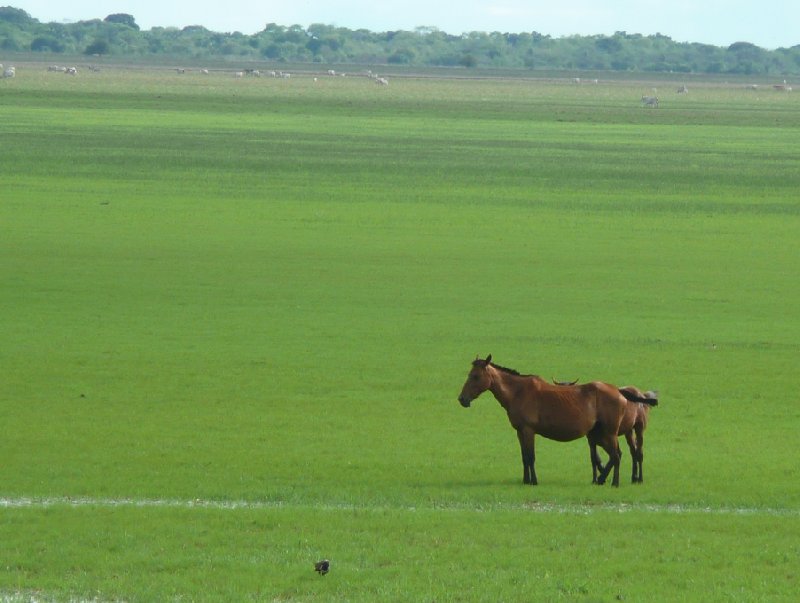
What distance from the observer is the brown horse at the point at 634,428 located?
537 inches

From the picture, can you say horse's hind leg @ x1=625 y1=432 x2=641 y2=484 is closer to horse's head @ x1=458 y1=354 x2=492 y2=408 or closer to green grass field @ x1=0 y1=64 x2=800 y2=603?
green grass field @ x1=0 y1=64 x2=800 y2=603

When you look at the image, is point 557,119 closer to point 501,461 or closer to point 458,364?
point 458,364

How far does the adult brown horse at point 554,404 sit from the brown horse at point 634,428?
87 millimetres

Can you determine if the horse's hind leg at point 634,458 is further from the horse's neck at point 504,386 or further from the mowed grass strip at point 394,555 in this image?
the mowed grass strip at point 394,555

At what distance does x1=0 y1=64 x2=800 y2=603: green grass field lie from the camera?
11227 millimetres

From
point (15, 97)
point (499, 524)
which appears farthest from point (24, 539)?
point (15, 97)

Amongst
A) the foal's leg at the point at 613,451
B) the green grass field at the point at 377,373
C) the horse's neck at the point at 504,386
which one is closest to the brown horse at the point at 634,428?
the foal's leg at the point at 613,451

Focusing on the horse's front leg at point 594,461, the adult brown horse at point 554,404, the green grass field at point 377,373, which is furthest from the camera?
the horse's front leg at point 594,461

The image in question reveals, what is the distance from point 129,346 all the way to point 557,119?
244ft

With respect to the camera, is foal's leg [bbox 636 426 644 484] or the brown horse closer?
the brown horse

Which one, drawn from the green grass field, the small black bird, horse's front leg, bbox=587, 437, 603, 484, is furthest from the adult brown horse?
the small black bird

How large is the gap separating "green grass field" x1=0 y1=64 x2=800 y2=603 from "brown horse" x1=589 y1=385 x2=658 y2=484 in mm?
281

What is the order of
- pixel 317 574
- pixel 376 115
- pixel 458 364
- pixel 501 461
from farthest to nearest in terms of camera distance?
pixel 376 115 → pixel 458 364 → pixel 501 461 → pixel 317 574

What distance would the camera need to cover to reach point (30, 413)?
56.7 feet
